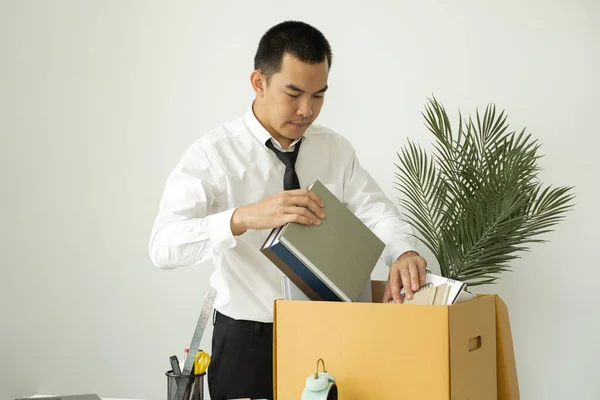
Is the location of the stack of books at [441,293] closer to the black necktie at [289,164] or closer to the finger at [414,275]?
the finger at [414,275]

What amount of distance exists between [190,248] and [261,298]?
1.16 ft

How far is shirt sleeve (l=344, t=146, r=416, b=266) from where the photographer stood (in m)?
1.77

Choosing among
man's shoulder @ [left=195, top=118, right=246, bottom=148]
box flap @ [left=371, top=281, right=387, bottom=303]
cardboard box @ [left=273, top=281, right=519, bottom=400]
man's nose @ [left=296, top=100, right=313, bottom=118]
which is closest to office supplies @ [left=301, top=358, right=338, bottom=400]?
cardboard box @ [left=273, top=281, right=519, bottom=400]

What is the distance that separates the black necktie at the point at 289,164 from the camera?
5.96ft

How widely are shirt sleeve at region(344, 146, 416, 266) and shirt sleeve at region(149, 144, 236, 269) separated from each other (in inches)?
16.6

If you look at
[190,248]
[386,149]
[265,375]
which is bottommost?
[265,375]

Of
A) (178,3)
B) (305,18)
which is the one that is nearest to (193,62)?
(178,3)

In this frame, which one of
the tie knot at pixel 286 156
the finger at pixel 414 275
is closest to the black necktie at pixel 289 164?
the tie knot at pixel 286 156

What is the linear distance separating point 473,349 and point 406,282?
0.77ft

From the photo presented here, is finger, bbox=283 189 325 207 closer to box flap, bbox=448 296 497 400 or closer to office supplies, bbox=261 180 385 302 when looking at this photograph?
office supplies, bbox=261 180 385 302

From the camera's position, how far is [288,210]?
126 centimetres

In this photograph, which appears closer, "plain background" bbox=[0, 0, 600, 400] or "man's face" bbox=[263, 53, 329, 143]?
"man's face" bbox=[263, 53, 329, 143]

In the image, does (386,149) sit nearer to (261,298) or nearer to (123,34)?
(261,298)

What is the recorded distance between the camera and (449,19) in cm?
252
